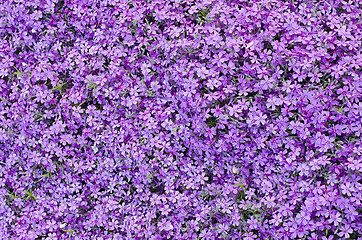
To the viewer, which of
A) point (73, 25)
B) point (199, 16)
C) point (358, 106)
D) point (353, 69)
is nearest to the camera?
point (358, 106)

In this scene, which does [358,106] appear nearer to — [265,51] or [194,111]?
[265,51]

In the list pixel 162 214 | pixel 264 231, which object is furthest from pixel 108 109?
pixel 264 231

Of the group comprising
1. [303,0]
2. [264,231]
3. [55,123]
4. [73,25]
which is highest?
[303,0]

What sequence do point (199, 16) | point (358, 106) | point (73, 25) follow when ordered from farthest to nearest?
point (73, 25) < point (199, 16) < point (358, 106)

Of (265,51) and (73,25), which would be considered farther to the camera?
(73,25)

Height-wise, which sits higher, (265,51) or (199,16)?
(199,16)

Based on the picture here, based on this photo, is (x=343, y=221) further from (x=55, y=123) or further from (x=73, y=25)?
(x=73, y=25)

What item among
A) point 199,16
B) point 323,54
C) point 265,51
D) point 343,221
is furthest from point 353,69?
point 199,16
